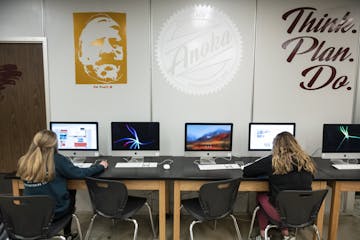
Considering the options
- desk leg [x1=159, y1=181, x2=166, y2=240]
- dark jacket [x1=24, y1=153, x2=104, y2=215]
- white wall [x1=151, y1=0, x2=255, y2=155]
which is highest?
white wall [x1=151, y1=0, x2=255, y2=155]

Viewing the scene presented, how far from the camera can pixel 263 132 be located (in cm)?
306

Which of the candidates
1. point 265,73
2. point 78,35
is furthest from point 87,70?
point 265,73

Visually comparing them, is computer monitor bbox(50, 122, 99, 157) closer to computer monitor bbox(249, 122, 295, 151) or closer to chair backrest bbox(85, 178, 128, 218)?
chair backrest bbox(85, 178, 128, 218)

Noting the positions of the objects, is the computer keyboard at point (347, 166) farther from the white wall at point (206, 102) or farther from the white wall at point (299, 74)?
the white wall at point (206, 102)

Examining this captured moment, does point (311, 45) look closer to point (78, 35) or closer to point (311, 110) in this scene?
point (311, 110)

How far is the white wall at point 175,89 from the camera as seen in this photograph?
3162 millimetres

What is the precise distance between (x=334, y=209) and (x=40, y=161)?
8.64ft

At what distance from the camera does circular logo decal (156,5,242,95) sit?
3154 mm

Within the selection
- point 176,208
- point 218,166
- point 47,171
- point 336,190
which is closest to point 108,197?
point 47,171

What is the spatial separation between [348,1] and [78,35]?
3022 millimetres

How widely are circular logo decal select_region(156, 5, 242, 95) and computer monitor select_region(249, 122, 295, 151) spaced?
2.03 feet

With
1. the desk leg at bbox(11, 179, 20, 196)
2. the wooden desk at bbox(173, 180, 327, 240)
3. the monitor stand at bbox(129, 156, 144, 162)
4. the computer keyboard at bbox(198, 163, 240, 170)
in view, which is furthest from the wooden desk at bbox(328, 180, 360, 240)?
the desk leg at bbox(11, 179, 20, 196)

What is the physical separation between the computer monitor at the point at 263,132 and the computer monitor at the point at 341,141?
370 millimetres

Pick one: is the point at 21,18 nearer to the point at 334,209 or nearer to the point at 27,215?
the point at 27,215
